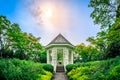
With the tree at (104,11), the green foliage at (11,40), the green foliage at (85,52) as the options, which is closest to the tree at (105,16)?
the tree at (104,11)

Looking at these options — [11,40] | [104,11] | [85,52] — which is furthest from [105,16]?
[85,52]

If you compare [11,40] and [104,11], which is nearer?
[104,11]

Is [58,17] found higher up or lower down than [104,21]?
higher up

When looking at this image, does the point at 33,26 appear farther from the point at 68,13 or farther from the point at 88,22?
the point at 88,22

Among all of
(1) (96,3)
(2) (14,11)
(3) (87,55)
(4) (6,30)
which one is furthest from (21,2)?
(3) (87,55)

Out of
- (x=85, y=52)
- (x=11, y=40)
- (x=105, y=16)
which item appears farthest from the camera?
(x=85, y=52)

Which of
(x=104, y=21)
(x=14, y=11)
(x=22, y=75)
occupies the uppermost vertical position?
(x=14, y=11)

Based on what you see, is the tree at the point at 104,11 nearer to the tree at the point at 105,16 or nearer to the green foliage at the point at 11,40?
the tree at the point at 105,16

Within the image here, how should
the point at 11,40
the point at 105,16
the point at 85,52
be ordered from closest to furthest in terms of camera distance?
the point at 105,16 → the point at 11,40 → the point at 85,52

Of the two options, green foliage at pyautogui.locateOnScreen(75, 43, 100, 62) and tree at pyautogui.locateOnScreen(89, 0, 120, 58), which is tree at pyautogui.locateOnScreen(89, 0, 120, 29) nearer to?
tree at pyautogui.locateOnScreen(89, 0, 120, 58)

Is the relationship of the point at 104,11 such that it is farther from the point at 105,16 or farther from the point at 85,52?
the point at 85,52

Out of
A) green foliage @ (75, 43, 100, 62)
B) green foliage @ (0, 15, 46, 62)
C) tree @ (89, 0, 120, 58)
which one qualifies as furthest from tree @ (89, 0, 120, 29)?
green foliage @ (75, 43, 100, 62)

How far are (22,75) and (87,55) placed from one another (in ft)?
83.5

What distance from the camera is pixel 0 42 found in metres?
23.2
